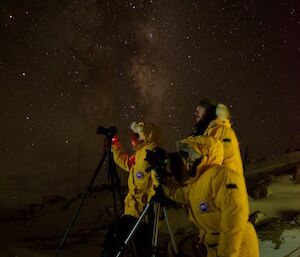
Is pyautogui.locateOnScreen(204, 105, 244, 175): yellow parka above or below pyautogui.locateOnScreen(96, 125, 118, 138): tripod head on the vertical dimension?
below

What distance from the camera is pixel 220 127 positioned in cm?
420

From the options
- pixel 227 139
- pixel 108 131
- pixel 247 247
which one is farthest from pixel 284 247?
pixel 108 131

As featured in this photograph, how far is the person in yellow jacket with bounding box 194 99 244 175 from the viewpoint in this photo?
4.03 m

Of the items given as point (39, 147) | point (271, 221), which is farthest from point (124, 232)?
point (39, 147)

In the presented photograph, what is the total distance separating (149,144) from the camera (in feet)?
15.2

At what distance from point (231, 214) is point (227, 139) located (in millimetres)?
1312

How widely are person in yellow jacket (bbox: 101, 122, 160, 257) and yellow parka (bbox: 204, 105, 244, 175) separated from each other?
68cm

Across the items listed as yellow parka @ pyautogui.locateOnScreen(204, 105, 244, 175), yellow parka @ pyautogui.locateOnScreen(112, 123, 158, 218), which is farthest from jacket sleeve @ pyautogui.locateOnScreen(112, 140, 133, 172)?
yellow parka @ pyautogui.locateOnScreen(204, 105, 244, 175)

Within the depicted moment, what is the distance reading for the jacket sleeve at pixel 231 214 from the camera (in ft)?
9.58

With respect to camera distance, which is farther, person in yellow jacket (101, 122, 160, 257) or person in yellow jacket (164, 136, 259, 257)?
person in yellow jacket (101, 122, 160, 257)

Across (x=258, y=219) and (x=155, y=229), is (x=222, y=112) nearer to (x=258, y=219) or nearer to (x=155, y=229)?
(x=155, y=229)

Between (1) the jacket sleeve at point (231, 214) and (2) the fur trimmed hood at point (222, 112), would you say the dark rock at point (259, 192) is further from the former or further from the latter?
(1) the jacket sleeve at point (231, 214)

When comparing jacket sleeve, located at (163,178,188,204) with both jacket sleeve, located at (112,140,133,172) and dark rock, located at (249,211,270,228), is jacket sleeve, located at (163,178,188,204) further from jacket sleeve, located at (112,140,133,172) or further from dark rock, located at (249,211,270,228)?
dark rock, located at (249,211,270,228)

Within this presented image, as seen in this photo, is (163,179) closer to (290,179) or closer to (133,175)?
(133,175)
